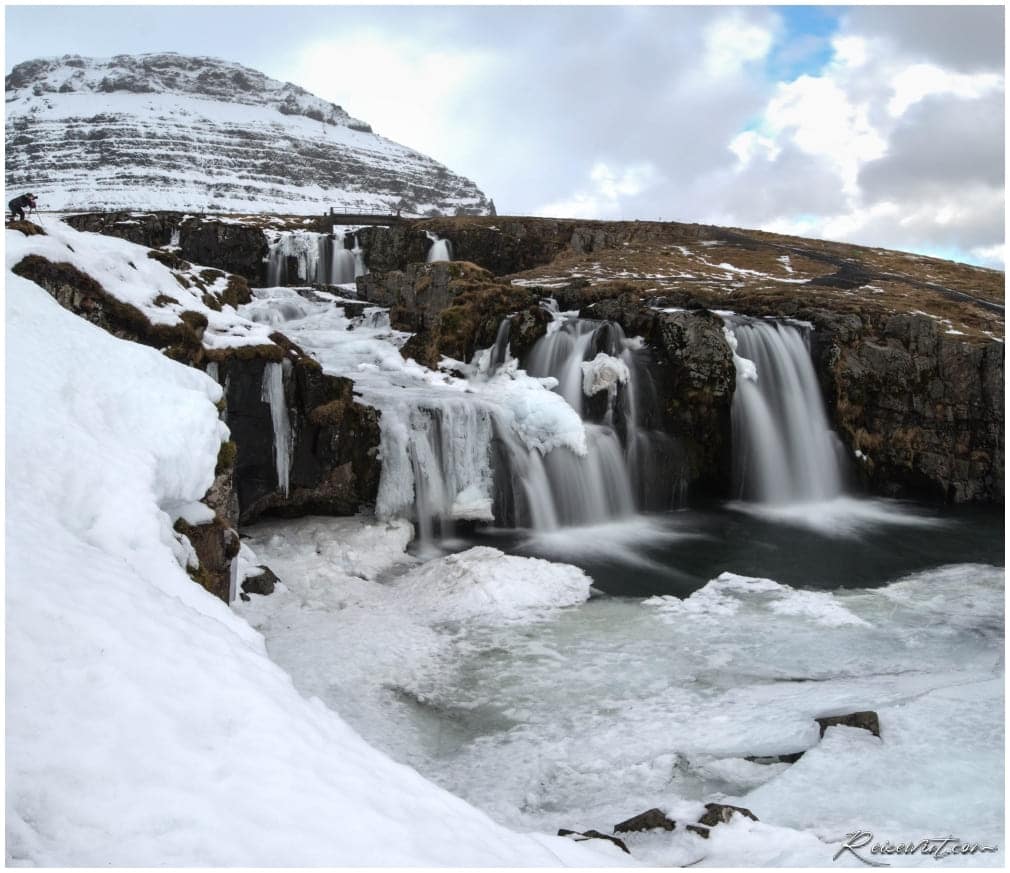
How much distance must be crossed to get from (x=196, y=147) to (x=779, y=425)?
12410 cm

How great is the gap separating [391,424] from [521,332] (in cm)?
767

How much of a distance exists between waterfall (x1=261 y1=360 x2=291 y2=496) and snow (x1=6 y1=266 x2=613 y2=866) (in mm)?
9315

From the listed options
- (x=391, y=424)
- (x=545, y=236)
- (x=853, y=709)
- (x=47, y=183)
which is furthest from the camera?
(x=47, y=183)

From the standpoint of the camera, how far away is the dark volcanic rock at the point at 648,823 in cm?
643

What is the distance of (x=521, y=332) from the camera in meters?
24.6

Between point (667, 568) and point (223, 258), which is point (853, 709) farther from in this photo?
point (223, 258)

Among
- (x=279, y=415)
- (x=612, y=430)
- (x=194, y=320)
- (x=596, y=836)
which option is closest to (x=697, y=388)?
(x=612, y=430)

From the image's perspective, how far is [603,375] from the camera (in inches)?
866

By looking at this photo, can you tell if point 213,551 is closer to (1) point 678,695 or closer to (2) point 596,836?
(2) point 596,836

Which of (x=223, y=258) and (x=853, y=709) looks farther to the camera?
(x=223, y=258)

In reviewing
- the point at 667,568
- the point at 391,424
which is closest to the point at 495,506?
the point at 391,424

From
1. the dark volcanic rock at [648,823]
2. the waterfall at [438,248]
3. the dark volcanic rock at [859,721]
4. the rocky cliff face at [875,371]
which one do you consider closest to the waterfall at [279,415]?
the rocky cliff face at [875,371]

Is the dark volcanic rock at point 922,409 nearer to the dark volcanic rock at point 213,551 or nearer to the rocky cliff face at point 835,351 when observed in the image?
the rocky cliff face at point 835,351

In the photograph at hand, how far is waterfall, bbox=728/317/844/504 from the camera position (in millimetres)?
23125
